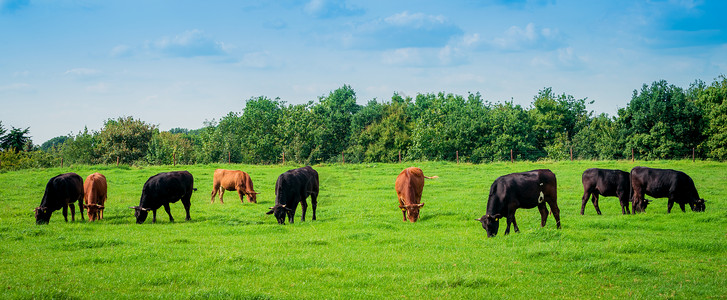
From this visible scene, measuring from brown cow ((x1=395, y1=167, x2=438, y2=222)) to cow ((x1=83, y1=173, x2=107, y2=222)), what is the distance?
35.1 feet

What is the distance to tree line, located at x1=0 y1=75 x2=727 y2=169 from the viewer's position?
193ft

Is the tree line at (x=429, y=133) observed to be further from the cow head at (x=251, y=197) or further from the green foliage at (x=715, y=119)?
the cow head at (x=251, y=197)

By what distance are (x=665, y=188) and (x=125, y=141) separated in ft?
215

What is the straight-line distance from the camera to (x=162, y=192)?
1873 cm

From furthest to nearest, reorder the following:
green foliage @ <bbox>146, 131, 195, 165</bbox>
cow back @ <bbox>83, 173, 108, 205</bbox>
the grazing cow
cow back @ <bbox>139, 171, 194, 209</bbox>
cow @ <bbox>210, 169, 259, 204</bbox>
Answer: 1. green foliage @ <bbox>146, 131, 195, 165</bbox>
2. cow @ <bbox>210, 169, 259, 204</bbox>
3. the grazing cow
4. cow back @ <bbox>83, 173, 108, 205</bbox>
5. cow back @ <bbox>139, 171, 194, 209</bbox>

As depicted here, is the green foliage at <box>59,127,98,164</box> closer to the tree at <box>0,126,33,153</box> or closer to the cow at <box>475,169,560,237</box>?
the tree at <box>0,126,33,153</box>

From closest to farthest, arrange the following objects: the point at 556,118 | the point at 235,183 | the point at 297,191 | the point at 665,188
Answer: the point at 297,191 → the point at 665,188 → the point at 235,183 → the point at 556,118

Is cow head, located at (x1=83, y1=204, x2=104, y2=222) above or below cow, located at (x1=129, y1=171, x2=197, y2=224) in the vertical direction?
below

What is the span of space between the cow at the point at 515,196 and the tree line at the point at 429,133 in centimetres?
4771

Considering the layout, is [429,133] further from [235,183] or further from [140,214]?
[140,214]

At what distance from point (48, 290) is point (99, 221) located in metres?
9.74

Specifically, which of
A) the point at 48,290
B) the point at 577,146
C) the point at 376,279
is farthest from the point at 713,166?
the point at 48,290

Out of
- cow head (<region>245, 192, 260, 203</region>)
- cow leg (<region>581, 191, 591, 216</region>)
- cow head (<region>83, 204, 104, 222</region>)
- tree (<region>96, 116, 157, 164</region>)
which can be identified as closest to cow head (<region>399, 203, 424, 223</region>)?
cow leg (<region>581, 191, 591, 216</region>)

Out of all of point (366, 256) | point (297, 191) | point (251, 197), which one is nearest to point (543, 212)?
point (366, 256)
